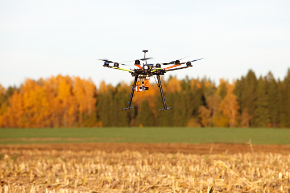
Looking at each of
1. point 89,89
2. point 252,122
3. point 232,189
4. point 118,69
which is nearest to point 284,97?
point 252,122

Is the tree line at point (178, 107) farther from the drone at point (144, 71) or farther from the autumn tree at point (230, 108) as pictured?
the drone at point (144, 71)

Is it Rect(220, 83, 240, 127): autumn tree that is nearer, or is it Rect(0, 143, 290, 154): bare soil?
Rect(0, 143, 290, 154): bare soil

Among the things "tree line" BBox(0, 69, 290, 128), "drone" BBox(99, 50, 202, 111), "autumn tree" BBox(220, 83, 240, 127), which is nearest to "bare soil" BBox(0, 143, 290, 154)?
"drone" BBox(99, 50, 202, 111)

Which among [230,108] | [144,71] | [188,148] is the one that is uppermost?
[230,108]

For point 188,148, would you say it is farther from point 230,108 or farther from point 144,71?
point 230,108

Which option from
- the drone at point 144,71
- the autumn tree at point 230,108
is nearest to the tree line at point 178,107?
the autumn tree at point 230,108

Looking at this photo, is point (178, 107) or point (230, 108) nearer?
point (178, 107)

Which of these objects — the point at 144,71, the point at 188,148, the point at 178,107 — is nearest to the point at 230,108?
the point at 178,107

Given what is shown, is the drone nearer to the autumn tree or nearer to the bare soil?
the bare soil

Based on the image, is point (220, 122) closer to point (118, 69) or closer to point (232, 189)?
point (232, 189)
